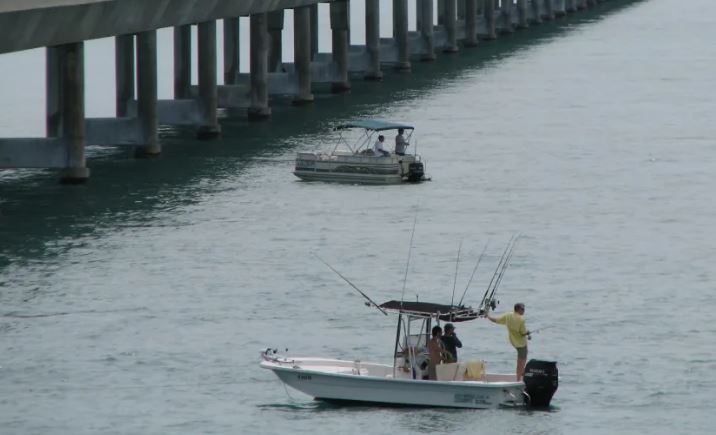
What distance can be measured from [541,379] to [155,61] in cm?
4138

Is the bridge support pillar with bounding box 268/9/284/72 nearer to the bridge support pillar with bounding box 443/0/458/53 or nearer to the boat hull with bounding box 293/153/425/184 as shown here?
the bridge support pillar with bounding box 443/0/458/53

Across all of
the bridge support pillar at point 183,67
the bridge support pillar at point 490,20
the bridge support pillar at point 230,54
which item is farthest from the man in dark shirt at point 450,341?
the bridge support pillar at point 490,20

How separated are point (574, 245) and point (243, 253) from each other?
10.0m

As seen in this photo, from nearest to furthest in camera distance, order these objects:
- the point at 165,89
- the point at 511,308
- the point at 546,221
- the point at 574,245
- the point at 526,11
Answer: the point at 511,308
the point at 574,245
the point at 546,221
the point at 165,89
the point at 526,11

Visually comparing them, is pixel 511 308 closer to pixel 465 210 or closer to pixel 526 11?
pixel 465 210

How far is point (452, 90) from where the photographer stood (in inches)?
4328

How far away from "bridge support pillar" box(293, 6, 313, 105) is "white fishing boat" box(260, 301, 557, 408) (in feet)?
188

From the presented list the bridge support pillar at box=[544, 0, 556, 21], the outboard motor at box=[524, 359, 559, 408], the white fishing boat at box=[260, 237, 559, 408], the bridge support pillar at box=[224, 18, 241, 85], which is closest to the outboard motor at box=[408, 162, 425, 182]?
the bridge support pillar at box=[224, 18, 241, 85]

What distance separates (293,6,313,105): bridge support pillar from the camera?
99.0 m

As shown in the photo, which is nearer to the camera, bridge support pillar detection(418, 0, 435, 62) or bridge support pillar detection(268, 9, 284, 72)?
bridge support pillar detection(268, 9, 284, 72)

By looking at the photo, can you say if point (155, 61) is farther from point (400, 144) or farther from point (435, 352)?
point (435, 352)

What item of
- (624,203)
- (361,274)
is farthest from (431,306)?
(624,203)

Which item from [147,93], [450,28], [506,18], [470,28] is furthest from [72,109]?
[506,18]

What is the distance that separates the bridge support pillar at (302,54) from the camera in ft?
325
